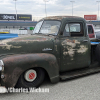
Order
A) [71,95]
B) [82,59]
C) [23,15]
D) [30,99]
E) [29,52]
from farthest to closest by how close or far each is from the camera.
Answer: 1. [23,15]
2. [82,59]
3. [29,52]
4. [71,95]
5. [30,99]

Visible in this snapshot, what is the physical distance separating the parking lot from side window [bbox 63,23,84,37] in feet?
4.47

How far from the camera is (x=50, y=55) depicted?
340cm

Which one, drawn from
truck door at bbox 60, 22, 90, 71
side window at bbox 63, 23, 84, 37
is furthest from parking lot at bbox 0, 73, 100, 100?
side window at bbox 63, 23, 84, 37

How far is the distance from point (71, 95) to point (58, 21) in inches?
81.8

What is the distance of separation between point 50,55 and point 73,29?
47.7 inches

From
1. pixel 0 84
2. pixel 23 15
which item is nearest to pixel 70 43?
pixel 0 84

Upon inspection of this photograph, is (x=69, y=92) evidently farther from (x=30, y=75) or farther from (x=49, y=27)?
(x=49, y=27)

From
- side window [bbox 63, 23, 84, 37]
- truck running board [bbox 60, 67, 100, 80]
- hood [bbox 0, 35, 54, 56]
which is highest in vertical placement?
side window [bbox 63, 23, 84, 37]

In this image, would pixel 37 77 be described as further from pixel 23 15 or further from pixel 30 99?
pixel 23 15

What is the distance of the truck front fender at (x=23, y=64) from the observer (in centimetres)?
282

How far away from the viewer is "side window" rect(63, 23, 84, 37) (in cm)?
387

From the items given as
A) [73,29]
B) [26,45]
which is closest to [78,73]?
[73,29]

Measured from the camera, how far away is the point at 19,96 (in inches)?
117

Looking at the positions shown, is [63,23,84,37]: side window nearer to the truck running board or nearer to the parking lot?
the truck running board
